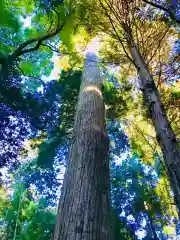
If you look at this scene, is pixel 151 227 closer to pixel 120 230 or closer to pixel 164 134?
pixel 120 230

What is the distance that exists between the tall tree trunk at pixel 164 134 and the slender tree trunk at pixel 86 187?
0.64 meters

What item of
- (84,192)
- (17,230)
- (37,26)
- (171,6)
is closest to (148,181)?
(17,230)

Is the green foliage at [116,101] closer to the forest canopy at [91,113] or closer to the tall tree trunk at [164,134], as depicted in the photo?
the forest canopy at [91,113]

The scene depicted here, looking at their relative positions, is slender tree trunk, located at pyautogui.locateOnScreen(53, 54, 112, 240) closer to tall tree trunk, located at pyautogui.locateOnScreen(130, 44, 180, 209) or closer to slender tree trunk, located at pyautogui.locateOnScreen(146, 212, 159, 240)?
tall tree trunk, located at pyautogui.locateOnScreen(130, 44, 180, 209)

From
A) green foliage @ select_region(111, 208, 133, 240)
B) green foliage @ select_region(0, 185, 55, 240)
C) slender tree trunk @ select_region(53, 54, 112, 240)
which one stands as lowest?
slender tree trunk @ select_region(53, 54, 112, 240)

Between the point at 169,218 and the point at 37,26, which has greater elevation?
the point at 37,26

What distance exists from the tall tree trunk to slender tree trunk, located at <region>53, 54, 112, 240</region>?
25.3 inches

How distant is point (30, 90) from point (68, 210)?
25.3 feet

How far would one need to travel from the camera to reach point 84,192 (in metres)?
2.21

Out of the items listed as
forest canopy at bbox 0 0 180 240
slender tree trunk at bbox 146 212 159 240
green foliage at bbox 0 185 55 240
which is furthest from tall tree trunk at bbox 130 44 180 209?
slender tree trunk at bbox 146 212 159 240

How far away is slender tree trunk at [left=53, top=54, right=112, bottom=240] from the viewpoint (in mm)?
1888

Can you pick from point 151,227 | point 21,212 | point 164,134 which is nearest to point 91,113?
point 164,134

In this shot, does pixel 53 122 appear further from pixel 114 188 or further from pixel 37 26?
pixel 114 188

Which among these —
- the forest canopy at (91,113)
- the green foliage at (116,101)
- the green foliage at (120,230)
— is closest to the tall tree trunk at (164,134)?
the forest canopy at (91,113)
